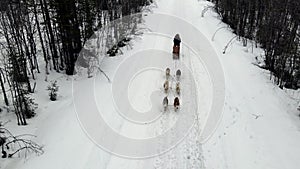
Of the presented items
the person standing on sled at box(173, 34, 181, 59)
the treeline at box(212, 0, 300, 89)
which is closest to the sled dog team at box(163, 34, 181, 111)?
the person standing on sled at box(173, 34, 181, 59)

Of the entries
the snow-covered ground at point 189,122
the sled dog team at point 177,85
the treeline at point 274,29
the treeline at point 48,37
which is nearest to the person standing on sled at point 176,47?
the sled dog team at point 177,85

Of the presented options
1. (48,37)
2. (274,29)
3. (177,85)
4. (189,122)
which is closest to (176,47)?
(177,85)

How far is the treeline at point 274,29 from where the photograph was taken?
1457cm

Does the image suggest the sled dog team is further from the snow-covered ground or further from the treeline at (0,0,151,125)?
the treeline at (0,0,151,125)

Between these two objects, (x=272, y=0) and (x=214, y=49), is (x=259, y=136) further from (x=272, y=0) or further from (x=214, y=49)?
(x=272, y=0)

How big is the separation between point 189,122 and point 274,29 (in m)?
9.95

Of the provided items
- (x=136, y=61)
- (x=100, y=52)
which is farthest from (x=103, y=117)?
(x=100, y=52)

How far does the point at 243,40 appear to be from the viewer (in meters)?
20.3

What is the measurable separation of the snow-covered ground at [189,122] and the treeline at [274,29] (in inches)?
38.1

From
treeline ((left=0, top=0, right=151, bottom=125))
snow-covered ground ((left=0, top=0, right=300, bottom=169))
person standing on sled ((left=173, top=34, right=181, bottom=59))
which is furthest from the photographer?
person standing on sled ((left=173, top=34, right=181, bottom=59))

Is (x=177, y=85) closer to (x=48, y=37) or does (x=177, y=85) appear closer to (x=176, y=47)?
(x=176, y=47)

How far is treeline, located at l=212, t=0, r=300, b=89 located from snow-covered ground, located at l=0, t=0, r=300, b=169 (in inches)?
38.1

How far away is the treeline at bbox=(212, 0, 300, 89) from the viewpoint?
574 inches

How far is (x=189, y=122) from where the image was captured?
11.4 m
